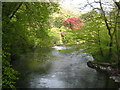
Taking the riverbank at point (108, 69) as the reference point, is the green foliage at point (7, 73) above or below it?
above

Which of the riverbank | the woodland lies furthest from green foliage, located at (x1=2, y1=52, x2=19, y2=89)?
the riverbank

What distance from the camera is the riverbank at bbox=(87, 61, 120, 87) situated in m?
3.82

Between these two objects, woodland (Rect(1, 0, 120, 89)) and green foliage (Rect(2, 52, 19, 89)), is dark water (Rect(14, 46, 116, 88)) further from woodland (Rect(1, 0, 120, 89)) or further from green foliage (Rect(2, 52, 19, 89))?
green foliage (Rect(2, 52, 19, 89))

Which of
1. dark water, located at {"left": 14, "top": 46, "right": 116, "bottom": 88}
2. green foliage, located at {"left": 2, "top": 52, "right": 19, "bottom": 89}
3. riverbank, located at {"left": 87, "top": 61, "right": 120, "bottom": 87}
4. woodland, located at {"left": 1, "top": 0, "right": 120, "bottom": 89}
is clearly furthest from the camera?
riverbank, located at {"left": 87, "top": 61, "right": 120, "bottom": 87}

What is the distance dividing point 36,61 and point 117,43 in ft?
11.1

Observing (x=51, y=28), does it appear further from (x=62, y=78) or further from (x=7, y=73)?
(x=62, y=78)

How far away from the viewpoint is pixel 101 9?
377 cm

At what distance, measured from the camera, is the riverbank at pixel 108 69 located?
12.5 ft

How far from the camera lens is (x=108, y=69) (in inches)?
175

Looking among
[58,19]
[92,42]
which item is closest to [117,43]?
[92,42]

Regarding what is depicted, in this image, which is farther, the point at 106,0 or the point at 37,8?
the point at 106,0

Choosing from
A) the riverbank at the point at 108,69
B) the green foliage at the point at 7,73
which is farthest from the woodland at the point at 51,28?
the riverbank at the point at 108,69

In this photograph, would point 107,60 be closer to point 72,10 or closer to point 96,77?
point 96,77

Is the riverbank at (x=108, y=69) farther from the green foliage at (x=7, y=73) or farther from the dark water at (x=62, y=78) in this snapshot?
the green foliage at (x=7, y=73)
